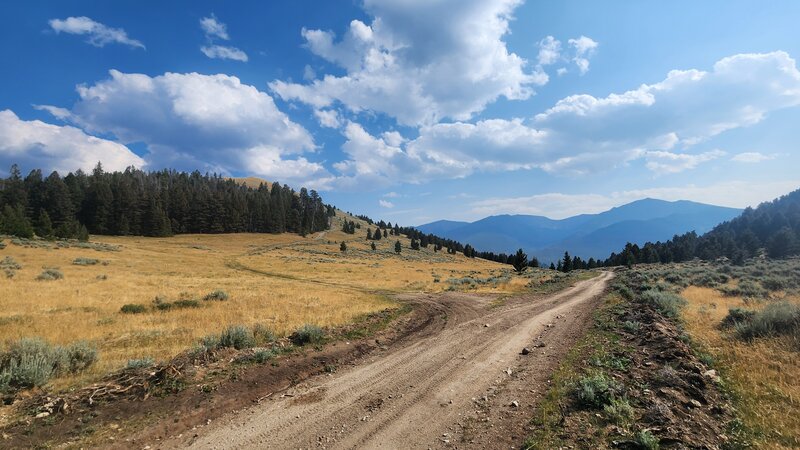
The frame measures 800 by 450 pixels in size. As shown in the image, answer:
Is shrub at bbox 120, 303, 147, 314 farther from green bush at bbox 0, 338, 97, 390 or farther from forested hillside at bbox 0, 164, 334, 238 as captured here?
forested hillside at bbox 0, 164, 334, 238

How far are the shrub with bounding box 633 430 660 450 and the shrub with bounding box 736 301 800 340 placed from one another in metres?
9.56

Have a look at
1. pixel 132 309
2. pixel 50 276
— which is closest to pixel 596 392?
pixel 132 309

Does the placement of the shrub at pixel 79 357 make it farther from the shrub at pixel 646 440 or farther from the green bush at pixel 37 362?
the shrub at pixel 646 440

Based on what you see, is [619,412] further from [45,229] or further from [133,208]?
[133,208]

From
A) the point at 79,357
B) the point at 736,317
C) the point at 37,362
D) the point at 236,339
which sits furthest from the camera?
the point at 736,317

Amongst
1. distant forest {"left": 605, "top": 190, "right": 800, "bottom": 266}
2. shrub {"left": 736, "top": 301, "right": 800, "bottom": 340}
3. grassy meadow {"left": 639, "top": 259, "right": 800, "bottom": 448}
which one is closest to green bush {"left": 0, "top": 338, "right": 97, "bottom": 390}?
grassy meadow {"left": 639, "top": 259, "right": 800, "bottom": 448}

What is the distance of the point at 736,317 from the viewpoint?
15188 mm

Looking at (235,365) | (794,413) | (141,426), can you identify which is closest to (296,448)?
(141,426)

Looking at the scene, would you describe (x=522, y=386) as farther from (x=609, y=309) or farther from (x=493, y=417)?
(x=609, y=309)

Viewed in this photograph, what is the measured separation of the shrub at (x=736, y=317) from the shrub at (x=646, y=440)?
11.9m

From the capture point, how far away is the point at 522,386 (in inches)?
377

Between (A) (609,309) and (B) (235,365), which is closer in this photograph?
A: (B) (235,365)

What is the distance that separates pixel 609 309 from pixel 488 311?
24.8ft

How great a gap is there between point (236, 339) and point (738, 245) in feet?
398
